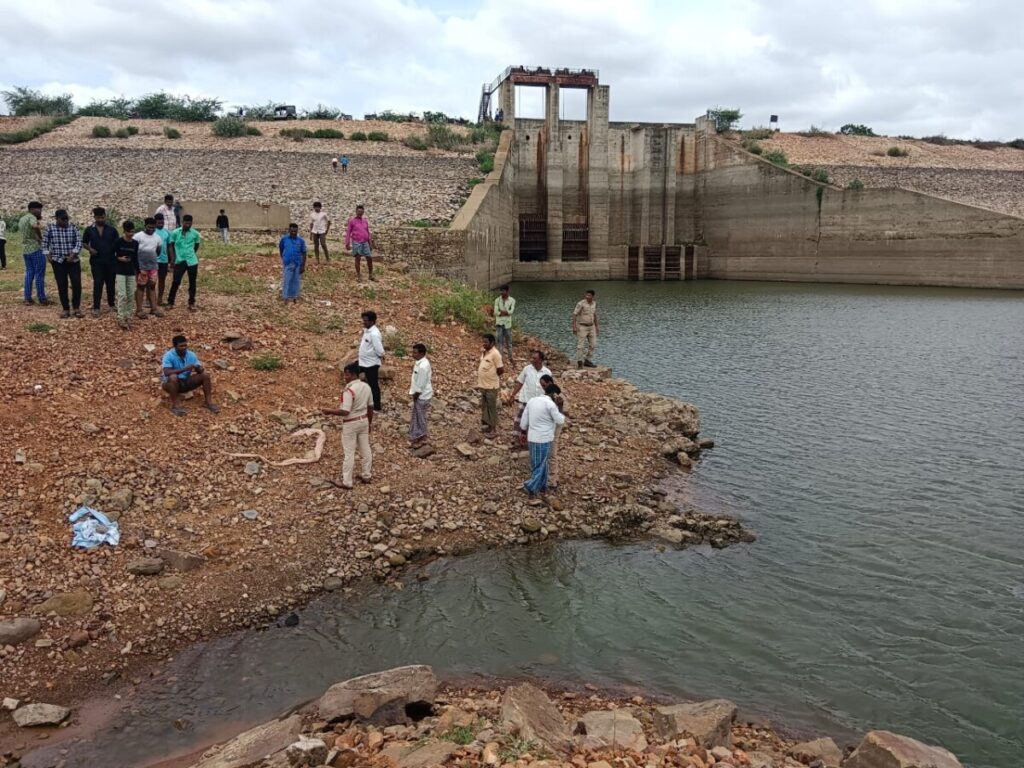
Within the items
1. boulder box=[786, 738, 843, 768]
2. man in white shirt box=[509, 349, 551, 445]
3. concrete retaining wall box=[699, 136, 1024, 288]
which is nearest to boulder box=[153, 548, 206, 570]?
man in white shirt box=[509, 349, 551, 445]

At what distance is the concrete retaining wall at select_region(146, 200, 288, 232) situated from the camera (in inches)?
1013

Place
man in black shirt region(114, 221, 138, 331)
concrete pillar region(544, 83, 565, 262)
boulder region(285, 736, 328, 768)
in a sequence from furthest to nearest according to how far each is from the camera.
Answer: concrete pillar region(544, 83, 565, 262) < man in black shirt region(114, 221, 138, 331) < boulder region(285, 736, 328, 768)

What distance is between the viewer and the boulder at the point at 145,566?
7.35 meters

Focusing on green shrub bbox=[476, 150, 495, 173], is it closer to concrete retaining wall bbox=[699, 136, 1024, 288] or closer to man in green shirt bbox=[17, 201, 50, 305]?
Answer: concrete retaining wall bbox=[699, 136, 1024, 288]

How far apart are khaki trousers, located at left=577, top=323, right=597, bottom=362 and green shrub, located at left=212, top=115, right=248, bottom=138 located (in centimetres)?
3755

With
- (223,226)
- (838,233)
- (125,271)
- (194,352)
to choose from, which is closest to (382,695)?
(194,352)

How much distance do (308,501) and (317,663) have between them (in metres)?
2.77

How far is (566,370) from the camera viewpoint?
1622 centimetres

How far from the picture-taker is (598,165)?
4997 cm

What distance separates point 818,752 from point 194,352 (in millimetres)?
10438

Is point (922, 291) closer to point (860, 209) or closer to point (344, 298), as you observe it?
point (860, 209)

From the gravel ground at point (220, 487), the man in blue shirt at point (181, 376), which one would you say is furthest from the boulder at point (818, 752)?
the man in blue shirt at point (181, 376)

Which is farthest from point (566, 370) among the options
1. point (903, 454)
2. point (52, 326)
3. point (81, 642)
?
point (81, 642)

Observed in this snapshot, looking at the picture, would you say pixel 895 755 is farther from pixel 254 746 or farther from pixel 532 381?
pixel 532 381
